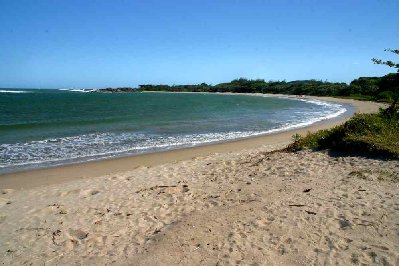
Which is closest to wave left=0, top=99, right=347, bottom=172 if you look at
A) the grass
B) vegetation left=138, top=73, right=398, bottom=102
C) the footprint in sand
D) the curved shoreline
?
the curved shoreline

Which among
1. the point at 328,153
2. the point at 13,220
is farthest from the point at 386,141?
the point at 13,220

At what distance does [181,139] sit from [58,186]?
868 cm

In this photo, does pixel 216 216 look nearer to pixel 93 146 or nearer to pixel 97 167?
pixel 97 167

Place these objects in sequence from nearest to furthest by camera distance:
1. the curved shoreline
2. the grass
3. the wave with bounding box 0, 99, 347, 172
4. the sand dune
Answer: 1. the sand dune
2. the grass
3. the curved shoreline
4. the wave with bounding box 0, 99, 347, 172

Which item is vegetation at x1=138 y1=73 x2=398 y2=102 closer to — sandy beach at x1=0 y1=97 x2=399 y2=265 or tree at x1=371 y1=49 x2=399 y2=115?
tree at x1=371 y1=49 x2=399 y2=115

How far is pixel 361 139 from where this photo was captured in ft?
30.3

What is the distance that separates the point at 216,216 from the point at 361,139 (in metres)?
5.67

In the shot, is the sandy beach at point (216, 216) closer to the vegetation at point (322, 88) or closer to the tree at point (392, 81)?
the tree at point (392, 81)

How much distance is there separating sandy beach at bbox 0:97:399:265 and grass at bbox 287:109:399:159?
626 mm

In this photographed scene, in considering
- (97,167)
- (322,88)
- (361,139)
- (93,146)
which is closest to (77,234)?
(97,167)

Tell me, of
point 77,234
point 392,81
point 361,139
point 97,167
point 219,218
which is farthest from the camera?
point 392,81

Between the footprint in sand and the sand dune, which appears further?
the footprint in sand

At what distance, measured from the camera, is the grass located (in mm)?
8766

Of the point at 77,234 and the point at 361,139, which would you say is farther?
the point at 361,139
